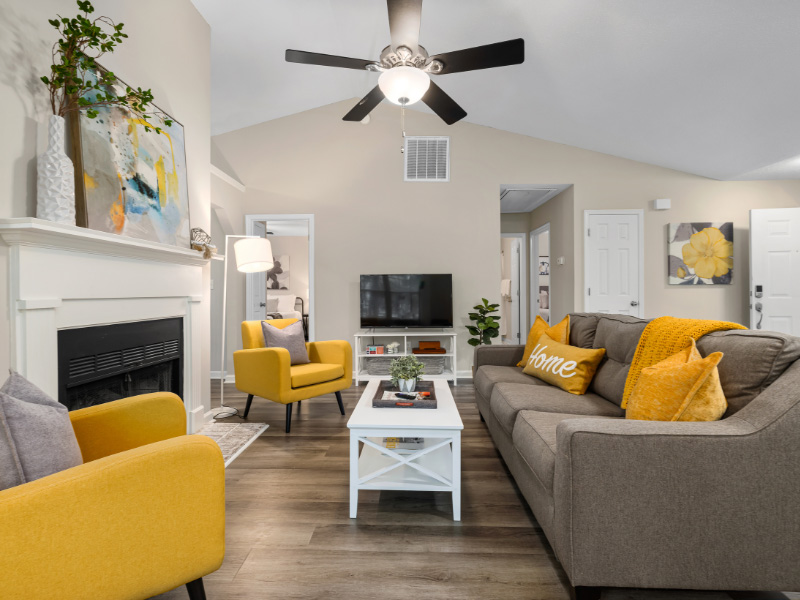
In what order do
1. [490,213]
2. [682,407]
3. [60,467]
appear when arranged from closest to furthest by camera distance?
[60,467]
[682,407]
[490,213]

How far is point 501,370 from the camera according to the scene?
317 cm

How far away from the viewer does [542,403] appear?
2205mm

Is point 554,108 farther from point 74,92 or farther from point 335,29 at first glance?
point 74,92

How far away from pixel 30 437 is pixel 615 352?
100 inches

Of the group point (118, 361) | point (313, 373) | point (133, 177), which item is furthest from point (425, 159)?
point (118, 361)

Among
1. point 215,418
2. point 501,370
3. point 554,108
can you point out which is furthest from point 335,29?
point 215,418

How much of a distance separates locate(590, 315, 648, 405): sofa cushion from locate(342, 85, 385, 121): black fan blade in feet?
6.85

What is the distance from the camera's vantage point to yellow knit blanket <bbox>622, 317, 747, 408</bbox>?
1.82 m

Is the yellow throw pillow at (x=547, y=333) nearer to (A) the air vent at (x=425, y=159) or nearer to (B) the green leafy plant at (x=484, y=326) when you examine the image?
(B) the green leafy plant at (x=484, y=326)

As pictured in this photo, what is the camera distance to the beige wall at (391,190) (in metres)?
5.18

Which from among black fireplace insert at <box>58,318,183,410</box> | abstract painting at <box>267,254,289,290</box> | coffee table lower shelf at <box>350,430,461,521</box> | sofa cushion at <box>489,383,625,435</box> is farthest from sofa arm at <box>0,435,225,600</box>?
abstract painting at <box>267,254,289,290</box>

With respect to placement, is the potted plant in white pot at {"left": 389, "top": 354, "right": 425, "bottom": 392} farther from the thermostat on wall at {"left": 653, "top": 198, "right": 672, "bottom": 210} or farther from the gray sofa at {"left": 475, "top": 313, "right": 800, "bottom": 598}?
the thermostat on wall at {"left": 653, "top": 198, "right": 672, "bottom": 210}

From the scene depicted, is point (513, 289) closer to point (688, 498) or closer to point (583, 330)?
point (583, 330)

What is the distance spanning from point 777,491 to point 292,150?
5196mm
